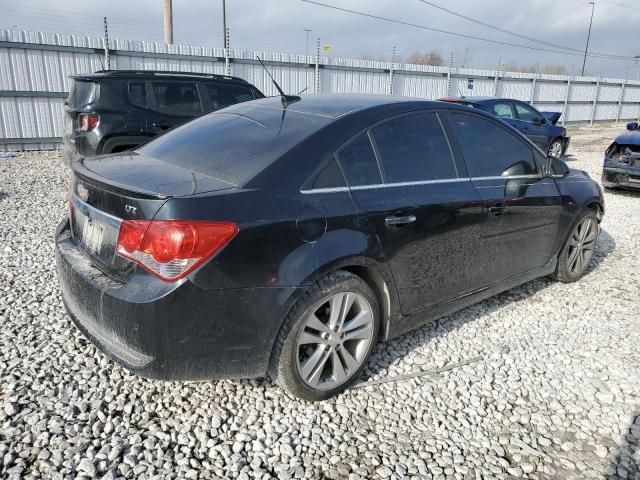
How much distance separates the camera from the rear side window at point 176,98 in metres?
7.36

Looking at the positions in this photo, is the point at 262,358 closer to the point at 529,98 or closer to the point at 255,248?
the point at 255,248

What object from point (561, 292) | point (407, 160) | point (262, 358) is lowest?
point (561, 292)

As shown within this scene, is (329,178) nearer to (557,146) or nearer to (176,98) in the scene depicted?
(176,98)

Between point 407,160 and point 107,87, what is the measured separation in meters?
5.63

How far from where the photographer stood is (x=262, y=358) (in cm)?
241

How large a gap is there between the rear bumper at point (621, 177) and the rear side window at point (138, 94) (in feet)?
25.9

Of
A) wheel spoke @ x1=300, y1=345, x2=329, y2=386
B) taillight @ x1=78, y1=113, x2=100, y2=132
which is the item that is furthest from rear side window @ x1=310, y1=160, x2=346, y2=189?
taillight @ x1=78, y1=113, x2=100, y2=132

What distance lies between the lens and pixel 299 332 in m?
2.47

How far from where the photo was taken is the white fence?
1131cm

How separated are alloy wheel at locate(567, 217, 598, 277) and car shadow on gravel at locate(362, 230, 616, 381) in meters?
0.25

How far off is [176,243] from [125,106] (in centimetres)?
575

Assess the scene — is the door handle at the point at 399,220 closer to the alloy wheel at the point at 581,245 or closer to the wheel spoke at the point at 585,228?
the alloy wheel at the point at 581,245

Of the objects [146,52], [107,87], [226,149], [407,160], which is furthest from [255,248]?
Answer: [146,52]

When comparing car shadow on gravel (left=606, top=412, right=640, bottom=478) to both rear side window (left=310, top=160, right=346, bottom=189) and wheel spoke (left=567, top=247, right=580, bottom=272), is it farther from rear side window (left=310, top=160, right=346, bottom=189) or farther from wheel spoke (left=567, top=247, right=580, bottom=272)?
wheel spoke (left=567, top=247, right=580, bottom=272)
